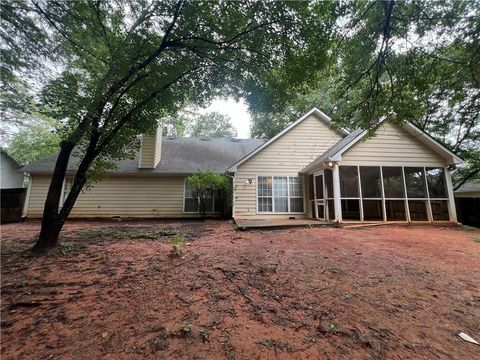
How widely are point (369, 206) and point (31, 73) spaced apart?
13.2 m

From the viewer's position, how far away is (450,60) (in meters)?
4.51

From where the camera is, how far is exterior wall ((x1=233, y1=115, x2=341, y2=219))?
36.3ft

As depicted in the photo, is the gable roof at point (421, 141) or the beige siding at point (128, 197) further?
the beige siding at point (128, 197)

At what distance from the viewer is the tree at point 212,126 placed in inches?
1341

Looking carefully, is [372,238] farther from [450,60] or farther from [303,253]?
Result: [450,60]

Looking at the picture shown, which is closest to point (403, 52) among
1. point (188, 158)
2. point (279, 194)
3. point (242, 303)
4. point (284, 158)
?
point (242, 303)

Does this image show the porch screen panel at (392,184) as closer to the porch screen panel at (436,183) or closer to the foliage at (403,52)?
the porch screen panel at (436,183)

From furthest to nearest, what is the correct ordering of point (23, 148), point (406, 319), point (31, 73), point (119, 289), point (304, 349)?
point (23, 148), point (31, 73), point (119, 289), point (406, 319), point (304, 349)

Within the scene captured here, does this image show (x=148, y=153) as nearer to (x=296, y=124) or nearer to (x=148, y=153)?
(x=148, y=153)

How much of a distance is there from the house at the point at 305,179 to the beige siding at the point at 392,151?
4 cm

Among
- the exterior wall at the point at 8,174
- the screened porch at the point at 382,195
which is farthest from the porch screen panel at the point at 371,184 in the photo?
the exterior wall at the point at 8,174

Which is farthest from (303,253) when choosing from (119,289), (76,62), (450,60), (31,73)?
(76,62)

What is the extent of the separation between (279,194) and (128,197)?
8315 mm

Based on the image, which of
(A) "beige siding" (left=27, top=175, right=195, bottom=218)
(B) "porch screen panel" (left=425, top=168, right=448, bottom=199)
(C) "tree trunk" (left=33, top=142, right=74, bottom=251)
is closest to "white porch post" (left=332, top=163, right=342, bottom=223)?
(B) "porch screen panel" (left=425, top=168, right=448, bottom=199)
